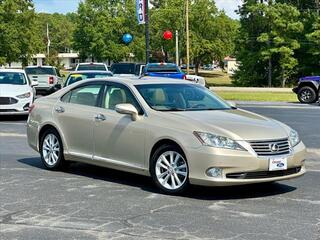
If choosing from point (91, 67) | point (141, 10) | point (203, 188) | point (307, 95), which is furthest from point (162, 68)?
point (203, 188)

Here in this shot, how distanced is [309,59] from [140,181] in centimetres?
5158

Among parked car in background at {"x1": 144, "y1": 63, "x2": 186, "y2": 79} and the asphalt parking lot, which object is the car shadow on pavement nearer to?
the asphalt parking lot

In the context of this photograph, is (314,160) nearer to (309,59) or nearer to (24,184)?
(24,184)

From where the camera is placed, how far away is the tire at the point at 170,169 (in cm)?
741

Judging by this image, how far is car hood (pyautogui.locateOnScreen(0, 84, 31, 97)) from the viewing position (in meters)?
17.6

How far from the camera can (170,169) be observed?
7539 mm

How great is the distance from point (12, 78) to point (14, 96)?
1.63m

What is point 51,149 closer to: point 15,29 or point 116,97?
point 116,97

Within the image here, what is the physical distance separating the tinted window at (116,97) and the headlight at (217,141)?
54.0 inches

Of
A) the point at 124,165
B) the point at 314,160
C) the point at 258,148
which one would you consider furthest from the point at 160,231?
the point at 314,160

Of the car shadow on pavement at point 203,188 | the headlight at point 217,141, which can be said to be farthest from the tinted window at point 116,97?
the headlight at point 217,141

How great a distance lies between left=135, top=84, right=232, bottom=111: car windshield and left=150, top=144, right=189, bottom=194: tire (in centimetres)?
69

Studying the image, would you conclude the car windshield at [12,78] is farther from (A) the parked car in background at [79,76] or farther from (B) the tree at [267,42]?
(B) the tree at [267,42]

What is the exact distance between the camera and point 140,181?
8.53m
